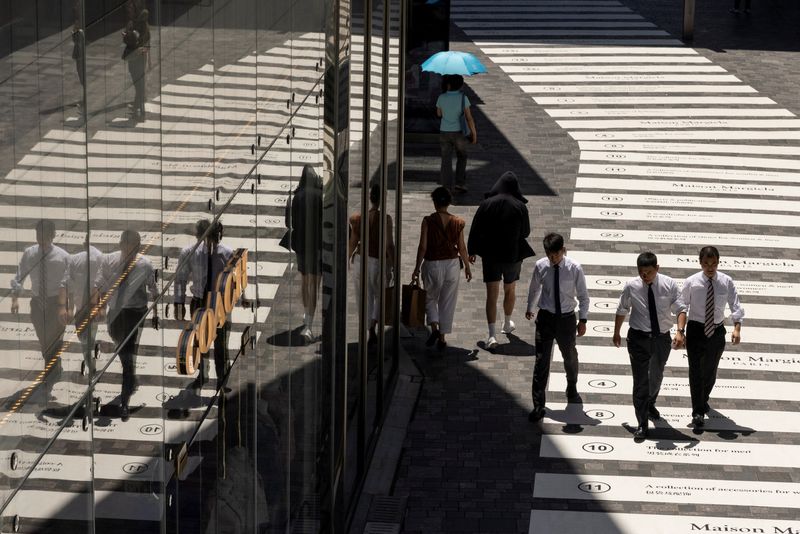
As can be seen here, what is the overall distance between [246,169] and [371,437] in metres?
5.43

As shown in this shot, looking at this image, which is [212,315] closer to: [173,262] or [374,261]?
[173,262]

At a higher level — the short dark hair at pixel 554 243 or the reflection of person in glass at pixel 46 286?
the reflection of person in glass at pixel 46 286

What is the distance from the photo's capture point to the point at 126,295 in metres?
4.75

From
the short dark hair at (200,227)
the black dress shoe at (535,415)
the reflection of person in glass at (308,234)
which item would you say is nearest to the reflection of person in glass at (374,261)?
the black dress shoe at (535,415)

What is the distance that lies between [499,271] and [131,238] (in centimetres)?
922

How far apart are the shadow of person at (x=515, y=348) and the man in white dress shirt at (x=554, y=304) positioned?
1607mm

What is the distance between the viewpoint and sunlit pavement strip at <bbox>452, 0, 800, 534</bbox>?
11.0m

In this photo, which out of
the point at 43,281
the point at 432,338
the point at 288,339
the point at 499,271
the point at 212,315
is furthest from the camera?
the point at 432,338

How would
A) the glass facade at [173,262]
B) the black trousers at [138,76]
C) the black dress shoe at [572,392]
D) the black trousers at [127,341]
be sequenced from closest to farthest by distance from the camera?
the glass facade at [173,262] → the black trousers at [127,341] → the black trousers at [138,76] → the black dress shoe at [572,392]

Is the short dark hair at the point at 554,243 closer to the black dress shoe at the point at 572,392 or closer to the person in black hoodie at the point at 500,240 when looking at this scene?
the black dress shoe at the point at 572,392

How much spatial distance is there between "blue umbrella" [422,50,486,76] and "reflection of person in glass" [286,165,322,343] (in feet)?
33.5

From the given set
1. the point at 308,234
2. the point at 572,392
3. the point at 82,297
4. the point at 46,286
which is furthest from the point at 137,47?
the point at 572,392

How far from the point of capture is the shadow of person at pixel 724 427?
11914 mm

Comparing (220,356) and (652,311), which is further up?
(220,356)
